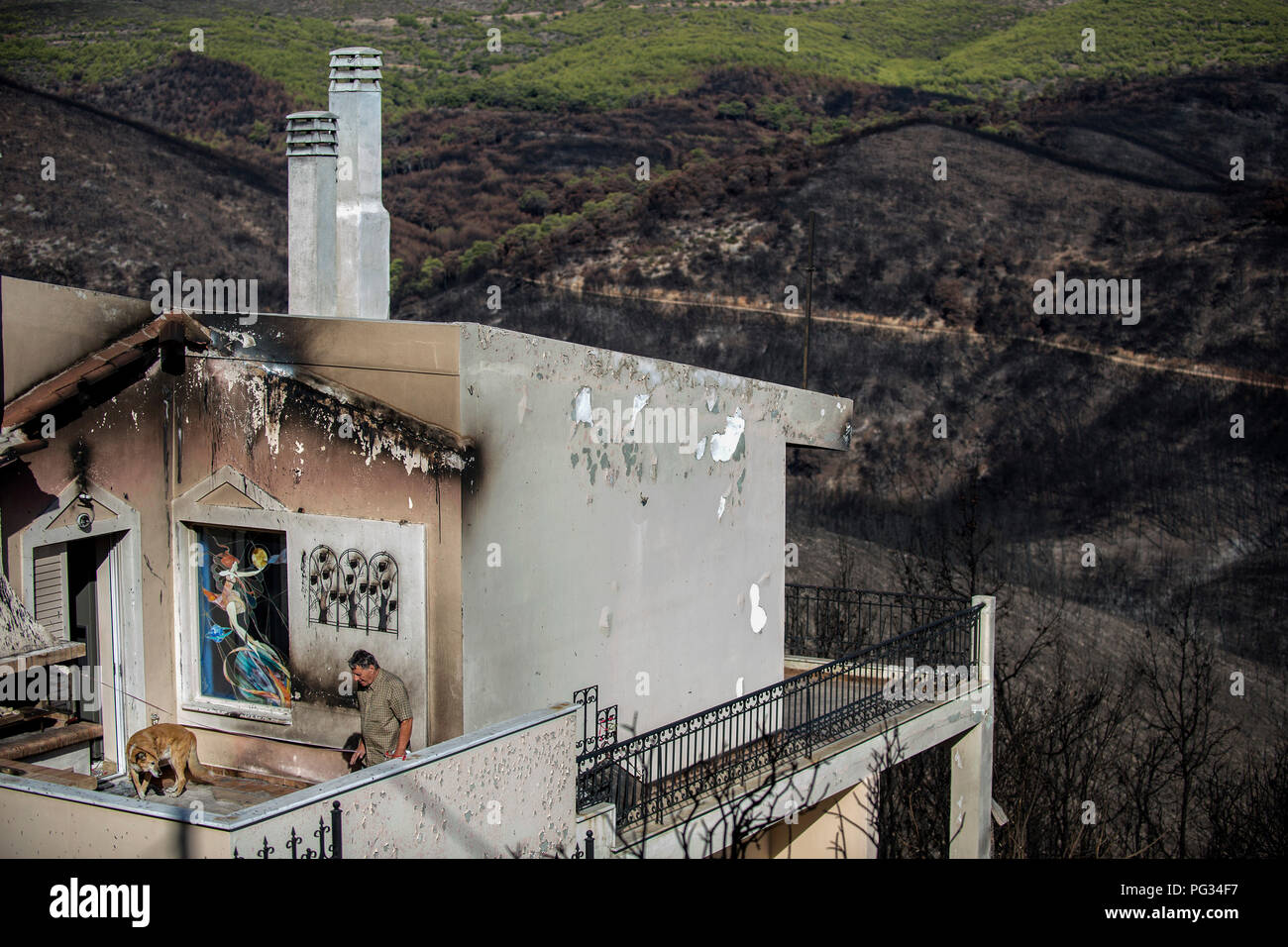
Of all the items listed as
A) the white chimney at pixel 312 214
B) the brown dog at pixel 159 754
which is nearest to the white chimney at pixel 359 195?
the white chimney at pixel 312 214

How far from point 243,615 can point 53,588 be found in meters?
1.42

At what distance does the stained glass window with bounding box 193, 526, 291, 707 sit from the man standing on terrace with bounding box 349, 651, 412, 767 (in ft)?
4.01

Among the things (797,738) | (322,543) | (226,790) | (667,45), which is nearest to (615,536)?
(797,738)

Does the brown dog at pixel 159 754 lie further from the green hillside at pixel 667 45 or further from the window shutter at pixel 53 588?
the green hillside at pixel 667 45

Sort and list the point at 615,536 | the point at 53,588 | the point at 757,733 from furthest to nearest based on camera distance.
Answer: the point at 757,733 → the point at 615,536 → the point at 53,588

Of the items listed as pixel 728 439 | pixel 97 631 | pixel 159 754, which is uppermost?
pixel 728 439

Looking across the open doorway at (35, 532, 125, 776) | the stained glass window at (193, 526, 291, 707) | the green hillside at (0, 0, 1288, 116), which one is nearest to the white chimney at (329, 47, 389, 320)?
the stained glass window at (193, 526, 291, 707)

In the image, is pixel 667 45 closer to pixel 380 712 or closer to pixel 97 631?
pixel 97 631

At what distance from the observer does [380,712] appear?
30.9 feet

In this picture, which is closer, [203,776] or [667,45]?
[203,776]

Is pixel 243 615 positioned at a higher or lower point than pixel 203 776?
higher

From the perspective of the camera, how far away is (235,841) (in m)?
6.73

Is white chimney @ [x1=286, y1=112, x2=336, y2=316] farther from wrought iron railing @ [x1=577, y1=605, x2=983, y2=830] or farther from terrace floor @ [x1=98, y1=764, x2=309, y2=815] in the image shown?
wrought iron railing @ [x1=577, y1=605, x2=983, y2=830]

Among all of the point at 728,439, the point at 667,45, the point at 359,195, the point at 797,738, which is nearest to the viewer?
the point at 797,738
